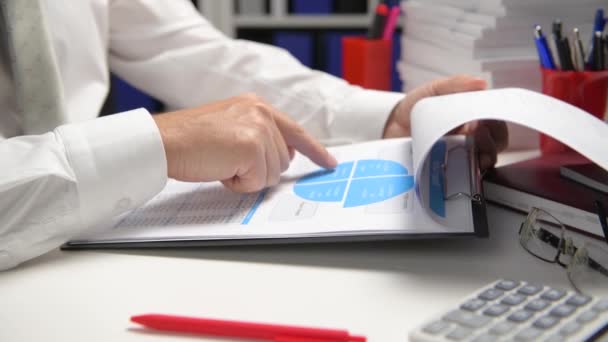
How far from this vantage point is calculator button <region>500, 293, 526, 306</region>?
398mm

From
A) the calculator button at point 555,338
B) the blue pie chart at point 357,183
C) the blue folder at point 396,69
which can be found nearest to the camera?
the calculator button at point 555,338

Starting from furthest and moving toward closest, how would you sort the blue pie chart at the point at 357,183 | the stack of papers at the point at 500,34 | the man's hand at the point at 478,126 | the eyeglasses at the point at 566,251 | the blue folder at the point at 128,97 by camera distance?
the blue folder at the point at 128,97
the stack of papers at the point at 500,34
the man's hand at the point at 478,126
the blue pie chart at the point at 357,183
the eyeglasses at the point at 566,251

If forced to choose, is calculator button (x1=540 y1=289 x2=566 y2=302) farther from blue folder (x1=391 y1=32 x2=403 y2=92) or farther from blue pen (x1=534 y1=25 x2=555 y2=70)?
blue folder (x1=391 y1=32 x2=403 y2=92)

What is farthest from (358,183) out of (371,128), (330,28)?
(330,28)

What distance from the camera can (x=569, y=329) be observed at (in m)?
0.36

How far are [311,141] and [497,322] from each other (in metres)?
0.32

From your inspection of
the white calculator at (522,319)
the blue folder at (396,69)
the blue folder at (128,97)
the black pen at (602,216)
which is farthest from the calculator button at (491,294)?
the blue folder at (128,97)

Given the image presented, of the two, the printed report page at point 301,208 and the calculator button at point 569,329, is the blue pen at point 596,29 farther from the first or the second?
the calculator button at point 569,329

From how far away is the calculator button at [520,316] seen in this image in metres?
0.38

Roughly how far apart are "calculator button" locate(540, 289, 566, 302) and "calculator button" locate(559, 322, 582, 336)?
30mm

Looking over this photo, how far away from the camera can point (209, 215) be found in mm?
576

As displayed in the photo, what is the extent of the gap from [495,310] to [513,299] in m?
0.02

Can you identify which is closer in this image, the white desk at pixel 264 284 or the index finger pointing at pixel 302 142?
the white desk at pixel 264 284

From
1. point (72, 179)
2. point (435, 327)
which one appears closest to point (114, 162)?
point (72, 179)
